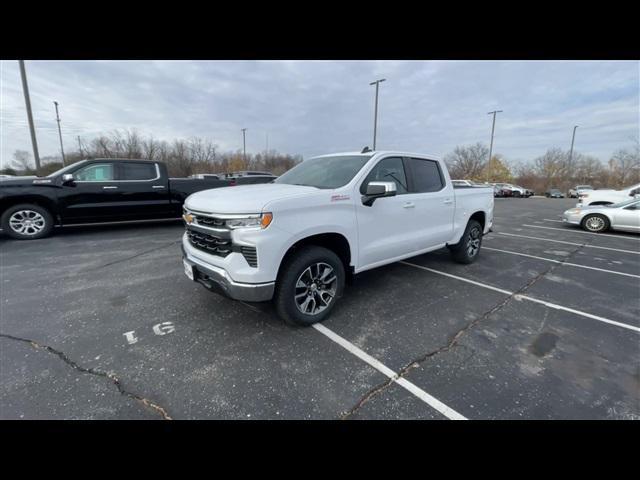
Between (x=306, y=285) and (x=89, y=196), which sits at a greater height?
(x=89, y=196)

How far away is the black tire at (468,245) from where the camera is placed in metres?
5.14

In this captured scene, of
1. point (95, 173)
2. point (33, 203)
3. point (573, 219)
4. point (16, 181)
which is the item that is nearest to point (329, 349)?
point (95, 173)

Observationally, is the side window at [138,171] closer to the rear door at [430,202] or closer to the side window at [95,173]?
the side window at [95,173]

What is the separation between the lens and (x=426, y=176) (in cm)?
436

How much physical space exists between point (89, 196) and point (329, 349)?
7.35m

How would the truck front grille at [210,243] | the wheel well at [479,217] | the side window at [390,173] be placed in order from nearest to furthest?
the truck front grille at [210,243]
the side window at [390,173]
the wheel well at [479,217]

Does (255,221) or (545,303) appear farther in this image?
(545,303)

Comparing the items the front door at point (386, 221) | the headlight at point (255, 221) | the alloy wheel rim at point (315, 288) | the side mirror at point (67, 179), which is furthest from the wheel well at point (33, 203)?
the front door at point (386, 221)

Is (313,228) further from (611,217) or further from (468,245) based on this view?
(611,217)

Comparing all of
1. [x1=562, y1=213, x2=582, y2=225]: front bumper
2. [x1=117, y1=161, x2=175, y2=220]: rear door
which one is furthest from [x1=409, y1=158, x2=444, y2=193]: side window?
[x1=562, y1=213, x2=582, y2=225]: front bumper

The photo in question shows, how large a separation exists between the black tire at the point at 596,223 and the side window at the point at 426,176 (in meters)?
8.95

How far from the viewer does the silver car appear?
9031 millimetres
